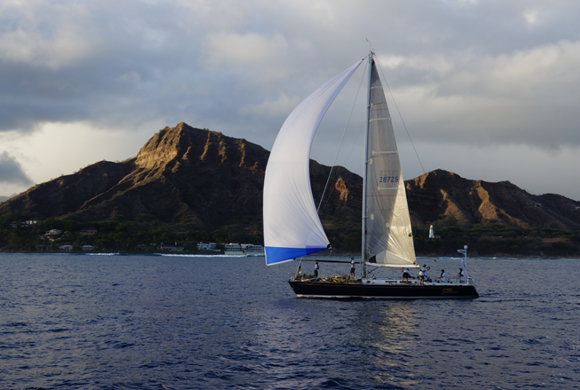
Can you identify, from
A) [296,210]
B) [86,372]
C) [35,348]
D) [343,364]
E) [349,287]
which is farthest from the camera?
[349,287]

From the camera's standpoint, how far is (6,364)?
798 inches

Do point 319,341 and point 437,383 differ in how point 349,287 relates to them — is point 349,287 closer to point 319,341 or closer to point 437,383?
point 319,341

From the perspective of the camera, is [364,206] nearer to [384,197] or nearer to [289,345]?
[384,197]

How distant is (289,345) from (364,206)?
16616 mm

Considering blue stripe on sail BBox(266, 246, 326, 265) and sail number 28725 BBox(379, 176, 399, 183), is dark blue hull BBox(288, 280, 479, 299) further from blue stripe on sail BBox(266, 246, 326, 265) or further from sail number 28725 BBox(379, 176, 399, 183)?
sail number 28725 BBox(379, 176, 399, 183)

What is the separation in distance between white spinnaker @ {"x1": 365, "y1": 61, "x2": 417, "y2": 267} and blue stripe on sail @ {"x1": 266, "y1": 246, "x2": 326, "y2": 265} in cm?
614

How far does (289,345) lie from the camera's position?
23.8 metres

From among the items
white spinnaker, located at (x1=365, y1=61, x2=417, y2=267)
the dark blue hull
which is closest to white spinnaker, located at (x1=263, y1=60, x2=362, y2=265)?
the dark blue hull

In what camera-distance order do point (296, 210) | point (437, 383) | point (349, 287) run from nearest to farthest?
point (437, 383), point (296, 210), point (349, 287)

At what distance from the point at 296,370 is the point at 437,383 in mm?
5591

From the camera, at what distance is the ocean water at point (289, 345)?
1844 cm

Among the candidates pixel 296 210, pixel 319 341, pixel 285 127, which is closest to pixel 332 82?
pixel 285 127

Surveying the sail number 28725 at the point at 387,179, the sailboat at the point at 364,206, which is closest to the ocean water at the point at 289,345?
the sailboat at the point at 364,206

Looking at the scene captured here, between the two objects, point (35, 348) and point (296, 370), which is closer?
point (296, 370)
